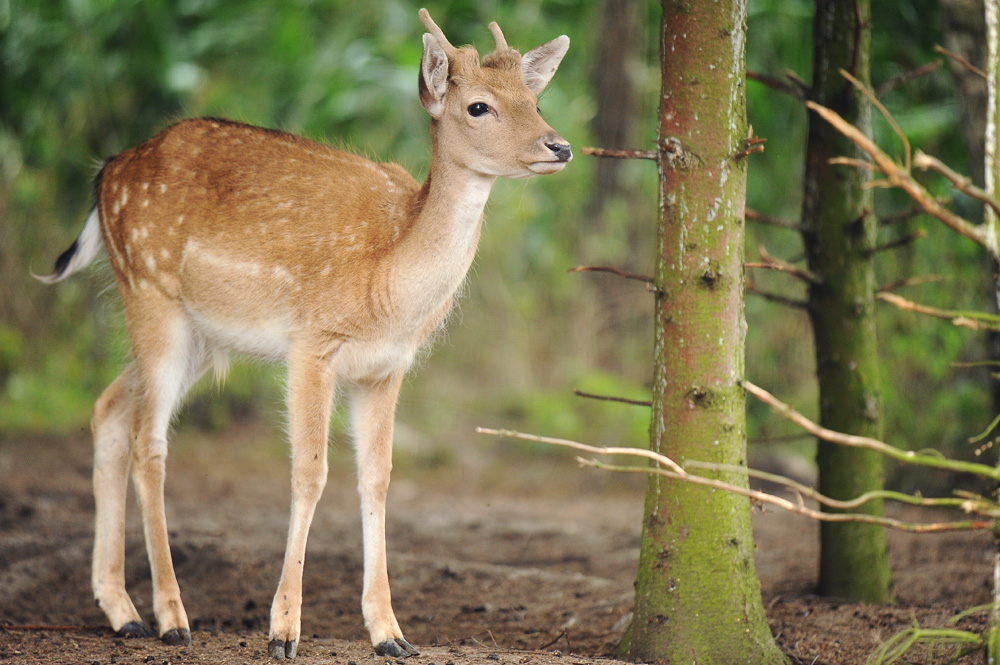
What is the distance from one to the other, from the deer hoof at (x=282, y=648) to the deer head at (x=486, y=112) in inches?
79.8

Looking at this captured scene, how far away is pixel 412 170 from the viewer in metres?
8.99

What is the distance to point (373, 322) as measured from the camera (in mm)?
4285

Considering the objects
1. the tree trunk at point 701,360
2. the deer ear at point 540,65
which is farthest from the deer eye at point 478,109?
the tree trunk at point 701,360

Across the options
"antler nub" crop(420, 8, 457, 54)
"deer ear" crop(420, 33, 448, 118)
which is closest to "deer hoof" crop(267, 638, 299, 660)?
"deer ear" crop(420, 33, 448, 118)

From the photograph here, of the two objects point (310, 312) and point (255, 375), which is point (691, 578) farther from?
point (255, 375)

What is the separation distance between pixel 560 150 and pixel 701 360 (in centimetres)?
104

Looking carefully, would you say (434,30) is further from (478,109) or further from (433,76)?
(478,109)

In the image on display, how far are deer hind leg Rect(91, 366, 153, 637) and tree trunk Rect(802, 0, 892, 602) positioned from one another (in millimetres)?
3166

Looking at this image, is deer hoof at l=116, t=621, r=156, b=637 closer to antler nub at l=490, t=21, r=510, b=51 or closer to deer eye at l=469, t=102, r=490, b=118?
deer eye at l=469, t=102, r=490, b=118

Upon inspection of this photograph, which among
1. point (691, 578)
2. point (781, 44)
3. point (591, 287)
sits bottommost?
point (691, 578)

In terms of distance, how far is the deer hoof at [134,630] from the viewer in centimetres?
432

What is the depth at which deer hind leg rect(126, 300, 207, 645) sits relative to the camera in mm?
4457

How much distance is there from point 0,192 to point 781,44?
779 cm

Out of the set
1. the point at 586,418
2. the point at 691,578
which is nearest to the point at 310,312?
the point at 691,578
